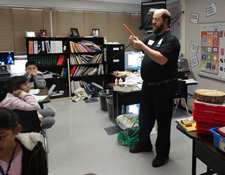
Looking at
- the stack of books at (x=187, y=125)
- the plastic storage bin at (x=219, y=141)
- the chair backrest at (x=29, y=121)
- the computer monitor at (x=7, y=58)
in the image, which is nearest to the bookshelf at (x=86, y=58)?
the computer monitor at (x=7, y=58)

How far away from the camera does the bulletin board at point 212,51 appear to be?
380 cm

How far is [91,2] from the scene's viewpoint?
5.50 m

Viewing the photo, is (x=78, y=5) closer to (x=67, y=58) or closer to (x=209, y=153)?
(x=67, y=58)

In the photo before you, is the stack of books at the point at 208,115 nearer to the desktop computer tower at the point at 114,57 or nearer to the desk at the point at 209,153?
the desk at the point at 209,153

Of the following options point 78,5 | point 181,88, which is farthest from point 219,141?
point 78,5

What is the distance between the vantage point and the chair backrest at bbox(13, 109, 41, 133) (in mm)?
1970

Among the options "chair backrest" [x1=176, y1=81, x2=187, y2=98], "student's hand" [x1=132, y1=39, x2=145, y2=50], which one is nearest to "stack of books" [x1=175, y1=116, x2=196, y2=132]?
"student's hand" [x1=132, y1=39, x2=145, y2=50]

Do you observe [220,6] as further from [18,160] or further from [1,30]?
[1,30]

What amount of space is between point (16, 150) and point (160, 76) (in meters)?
1.55

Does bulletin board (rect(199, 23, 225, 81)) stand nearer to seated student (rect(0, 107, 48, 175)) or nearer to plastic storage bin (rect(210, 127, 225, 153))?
plastic storage bin (rect(210, 127, 225, 153))

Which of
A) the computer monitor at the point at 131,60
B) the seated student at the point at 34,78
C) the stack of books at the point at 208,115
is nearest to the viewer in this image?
the stack of books at the point at 208,115

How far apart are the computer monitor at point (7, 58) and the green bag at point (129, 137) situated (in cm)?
339

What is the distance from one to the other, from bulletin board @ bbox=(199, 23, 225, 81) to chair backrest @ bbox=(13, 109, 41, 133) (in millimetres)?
3368

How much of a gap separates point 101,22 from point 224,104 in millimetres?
4843
